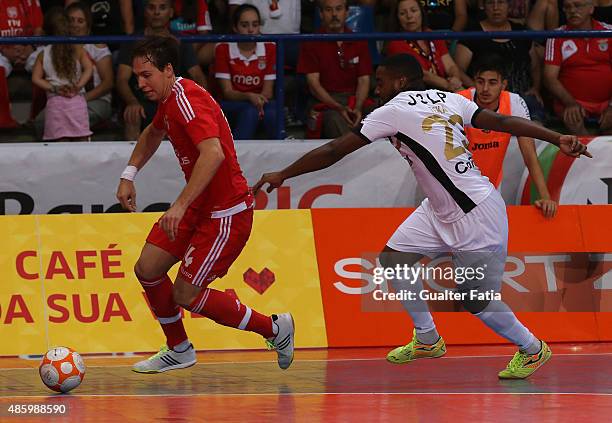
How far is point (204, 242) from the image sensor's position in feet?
30.5

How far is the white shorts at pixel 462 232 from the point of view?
9656mm

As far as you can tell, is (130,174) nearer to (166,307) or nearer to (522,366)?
(166,307)

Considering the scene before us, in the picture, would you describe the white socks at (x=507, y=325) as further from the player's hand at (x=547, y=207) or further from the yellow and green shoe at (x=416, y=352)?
the player's hand at (x=547, y=207)

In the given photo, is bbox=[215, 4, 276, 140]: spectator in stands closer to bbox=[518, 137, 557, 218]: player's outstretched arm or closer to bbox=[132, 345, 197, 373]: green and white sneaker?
bbox=[518, 137, 557, 218]: player's outstretched arm

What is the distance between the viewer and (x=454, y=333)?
11.6 meters

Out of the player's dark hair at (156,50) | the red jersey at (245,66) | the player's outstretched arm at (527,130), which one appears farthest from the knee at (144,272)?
the red jersey at (245,66)

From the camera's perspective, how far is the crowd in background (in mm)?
13727

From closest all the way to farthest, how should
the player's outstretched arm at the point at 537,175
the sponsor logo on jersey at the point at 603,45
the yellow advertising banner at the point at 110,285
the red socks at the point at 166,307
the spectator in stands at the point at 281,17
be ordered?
the red socks at the point at 166,307 → the yellow advertising banner at the point at 110,285 → the player's outstretched arm at the point at 537,175 → the sponsor logo on jersey at the point at 603,45 → the spectator in stands at the point at 281,17

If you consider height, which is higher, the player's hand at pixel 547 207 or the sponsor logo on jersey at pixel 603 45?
the sponsor logo on jersey at pixel 603 45

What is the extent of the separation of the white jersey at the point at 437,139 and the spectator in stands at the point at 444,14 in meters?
5.56

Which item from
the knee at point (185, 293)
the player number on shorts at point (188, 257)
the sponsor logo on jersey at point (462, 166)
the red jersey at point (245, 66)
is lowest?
the knee at point (185, 293)

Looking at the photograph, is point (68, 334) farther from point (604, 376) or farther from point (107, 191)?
point (604, 376)

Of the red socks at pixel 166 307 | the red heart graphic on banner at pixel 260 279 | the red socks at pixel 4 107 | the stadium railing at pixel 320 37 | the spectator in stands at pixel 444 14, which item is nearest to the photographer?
the red socks at pixel 166 307

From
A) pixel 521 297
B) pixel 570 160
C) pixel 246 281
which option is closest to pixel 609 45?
pixel 570 160
